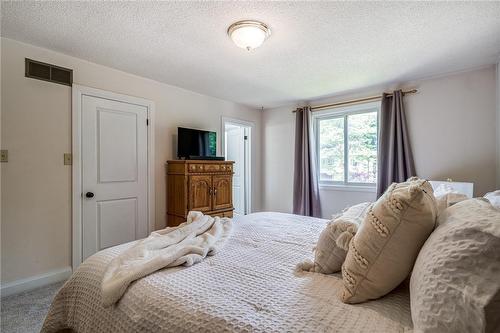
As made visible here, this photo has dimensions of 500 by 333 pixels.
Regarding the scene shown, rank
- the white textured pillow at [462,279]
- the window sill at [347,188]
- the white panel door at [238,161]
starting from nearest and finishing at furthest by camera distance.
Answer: the white textured pillow at [462,279] < the window sill at [347,188] < the white panel door at [238,161]

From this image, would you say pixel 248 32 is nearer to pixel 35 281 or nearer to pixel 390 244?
pixel 390 244

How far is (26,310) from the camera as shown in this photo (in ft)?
6.66

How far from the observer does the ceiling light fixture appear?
1985 mm

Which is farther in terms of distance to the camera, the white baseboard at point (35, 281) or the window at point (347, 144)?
the window at point (347, 144)

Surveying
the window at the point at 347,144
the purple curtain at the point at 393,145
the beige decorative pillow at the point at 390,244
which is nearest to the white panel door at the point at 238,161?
the window at the point at 347,144

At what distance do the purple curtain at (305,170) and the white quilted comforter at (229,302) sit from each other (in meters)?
2.80

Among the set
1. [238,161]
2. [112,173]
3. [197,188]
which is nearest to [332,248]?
[197,188]

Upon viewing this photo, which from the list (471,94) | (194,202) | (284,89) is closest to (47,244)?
(194,202)

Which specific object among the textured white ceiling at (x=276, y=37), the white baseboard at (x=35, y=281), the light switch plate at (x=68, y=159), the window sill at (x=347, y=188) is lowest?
the white baseboard at (x=35, y=281)

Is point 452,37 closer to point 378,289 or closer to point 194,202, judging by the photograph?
point 378,289

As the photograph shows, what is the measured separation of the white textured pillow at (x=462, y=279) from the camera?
57cm

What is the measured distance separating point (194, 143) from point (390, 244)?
3.19 metres

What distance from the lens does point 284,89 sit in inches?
148

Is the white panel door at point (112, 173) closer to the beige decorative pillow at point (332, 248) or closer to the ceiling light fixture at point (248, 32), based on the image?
the ceiling light fixture at point (248, 32)
